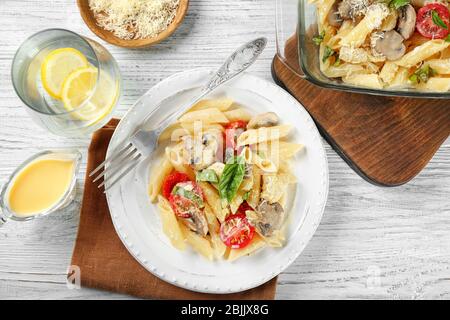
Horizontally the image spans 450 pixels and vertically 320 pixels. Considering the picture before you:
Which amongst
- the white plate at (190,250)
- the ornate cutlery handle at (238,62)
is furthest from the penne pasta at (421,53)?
the ornate cutlery handle at (238,62)

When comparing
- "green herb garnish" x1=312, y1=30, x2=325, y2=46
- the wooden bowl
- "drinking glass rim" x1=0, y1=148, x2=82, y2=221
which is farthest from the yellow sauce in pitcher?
"green herb garnish" x1=312, y1=30, x2=325, y2=46

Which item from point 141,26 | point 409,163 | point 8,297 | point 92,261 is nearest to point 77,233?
point 92,261

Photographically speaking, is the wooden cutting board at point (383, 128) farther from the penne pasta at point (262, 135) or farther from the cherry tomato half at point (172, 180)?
the cherry tomato half at point (172, 180)

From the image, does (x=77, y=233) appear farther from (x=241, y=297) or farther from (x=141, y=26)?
(x=141, y=26)

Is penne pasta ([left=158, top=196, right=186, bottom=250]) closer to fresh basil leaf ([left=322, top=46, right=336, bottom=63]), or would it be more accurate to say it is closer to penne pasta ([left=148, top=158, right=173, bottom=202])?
penne pasta ([left=148, top=158, right=173, bottom=202])

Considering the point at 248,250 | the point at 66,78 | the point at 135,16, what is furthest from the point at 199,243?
the point at 135,16

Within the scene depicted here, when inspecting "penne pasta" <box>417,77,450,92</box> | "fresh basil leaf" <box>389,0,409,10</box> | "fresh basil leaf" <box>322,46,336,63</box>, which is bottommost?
"penne pasta" <box>417,77,450,92</box>
